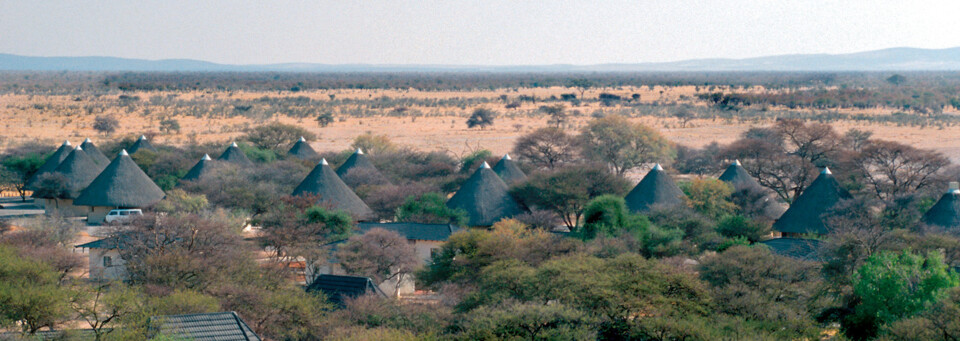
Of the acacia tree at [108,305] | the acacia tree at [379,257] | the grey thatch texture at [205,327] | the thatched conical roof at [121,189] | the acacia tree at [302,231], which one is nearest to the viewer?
the grey thatch texture at [205,327]

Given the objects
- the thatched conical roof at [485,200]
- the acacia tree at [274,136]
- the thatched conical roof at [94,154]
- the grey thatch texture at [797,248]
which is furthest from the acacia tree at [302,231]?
the acacia tree at [274,136]

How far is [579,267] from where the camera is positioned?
1784cm

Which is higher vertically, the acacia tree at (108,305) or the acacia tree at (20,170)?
the acacia tree at (108,305)

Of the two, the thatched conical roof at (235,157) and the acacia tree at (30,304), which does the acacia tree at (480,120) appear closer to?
the thatched conical roof at (235,157)

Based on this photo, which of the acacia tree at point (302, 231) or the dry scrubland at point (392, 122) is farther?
the dry scrubland at point (392, 122)

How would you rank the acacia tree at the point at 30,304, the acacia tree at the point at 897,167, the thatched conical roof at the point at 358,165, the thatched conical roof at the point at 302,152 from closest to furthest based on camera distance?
the acacia tree at the point at 30,304
the acacia tree at the point at 897,167
the thatched conical roof at the point at 358,165
the thatched conical roof at the point at 302,152

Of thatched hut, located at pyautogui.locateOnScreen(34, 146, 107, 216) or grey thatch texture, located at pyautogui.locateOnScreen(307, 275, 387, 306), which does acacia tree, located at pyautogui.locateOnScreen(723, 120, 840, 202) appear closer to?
grey thatch texture, located at pyautogui.locateOnScreen(307, 275, 387, 306)

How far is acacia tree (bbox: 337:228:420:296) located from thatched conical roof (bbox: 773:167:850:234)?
987 cm

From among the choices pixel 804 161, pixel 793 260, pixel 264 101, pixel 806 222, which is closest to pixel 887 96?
pixel 264 101

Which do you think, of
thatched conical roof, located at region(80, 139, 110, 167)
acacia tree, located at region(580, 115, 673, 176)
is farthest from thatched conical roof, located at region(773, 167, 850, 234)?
thatched conical roof, located at region(80, 139, 110, 167)

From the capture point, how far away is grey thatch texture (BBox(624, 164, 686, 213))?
2703 centimetres

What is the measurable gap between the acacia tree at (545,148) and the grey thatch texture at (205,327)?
23.8 m

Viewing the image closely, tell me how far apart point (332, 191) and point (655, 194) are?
9.01 metres

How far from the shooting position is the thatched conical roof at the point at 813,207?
24.9 metres
